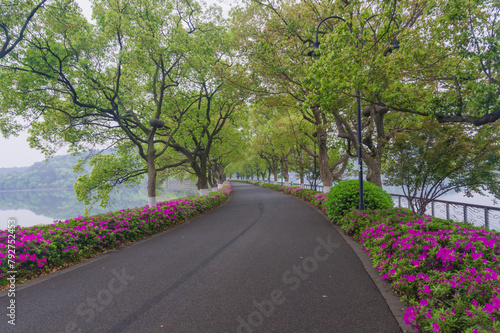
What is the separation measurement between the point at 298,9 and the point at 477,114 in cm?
701

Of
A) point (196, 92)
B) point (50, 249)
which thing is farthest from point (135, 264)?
point (196, 92)

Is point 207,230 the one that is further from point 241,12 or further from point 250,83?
point 241,12

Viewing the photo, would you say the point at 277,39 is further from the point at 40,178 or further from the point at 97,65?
the point at 40,178

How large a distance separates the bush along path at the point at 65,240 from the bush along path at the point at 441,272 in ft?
20.6

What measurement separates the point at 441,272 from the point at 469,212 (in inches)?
248

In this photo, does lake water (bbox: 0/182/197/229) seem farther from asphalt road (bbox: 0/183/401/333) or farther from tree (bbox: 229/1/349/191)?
tree (bbox: 229/1/349/191)

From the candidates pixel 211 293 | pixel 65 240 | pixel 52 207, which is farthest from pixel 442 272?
pixel 52 207

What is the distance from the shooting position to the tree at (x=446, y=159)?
6445 millimetres

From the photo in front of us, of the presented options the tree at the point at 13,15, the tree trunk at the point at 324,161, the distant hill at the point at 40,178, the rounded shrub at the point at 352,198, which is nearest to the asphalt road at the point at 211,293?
the rounded shrub at the point at 352,198

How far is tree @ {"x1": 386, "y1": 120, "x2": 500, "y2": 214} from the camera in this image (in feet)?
21.1

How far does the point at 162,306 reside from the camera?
3.15m

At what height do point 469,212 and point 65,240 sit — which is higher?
point 65,240

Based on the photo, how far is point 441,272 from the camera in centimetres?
301

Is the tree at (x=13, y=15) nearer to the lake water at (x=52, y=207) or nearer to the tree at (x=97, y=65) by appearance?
the tree at (x=97, y=65)
